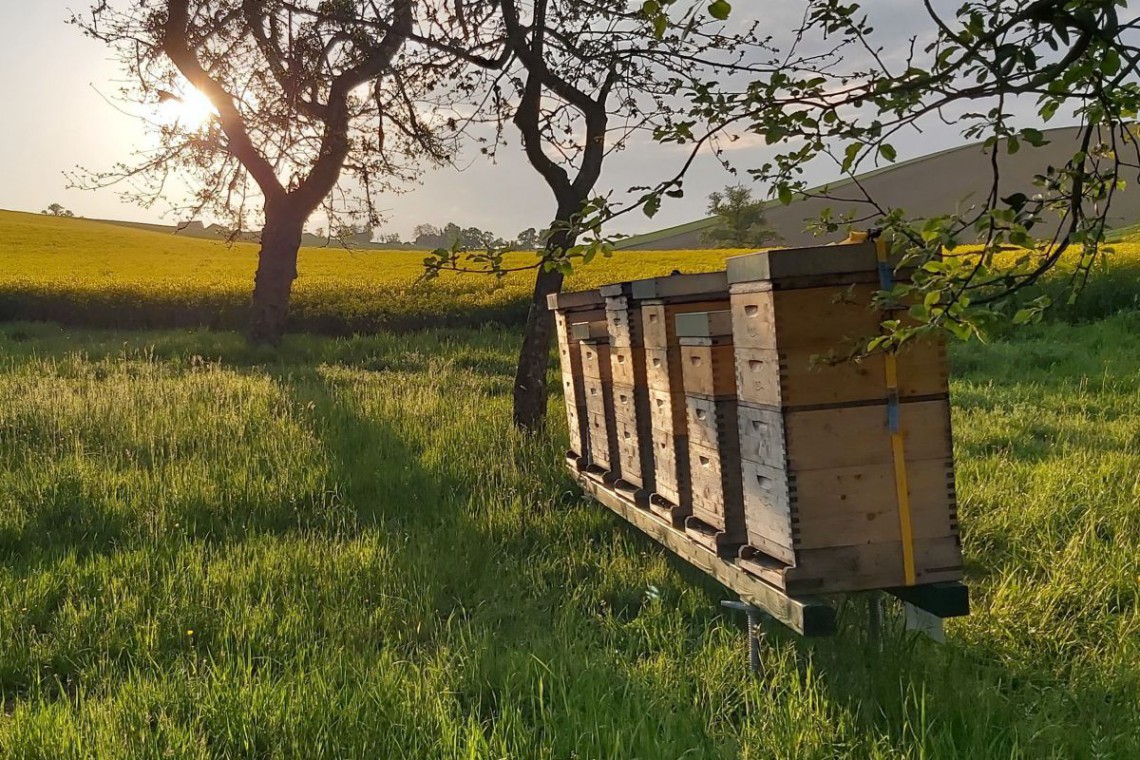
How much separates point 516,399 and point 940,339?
547cm

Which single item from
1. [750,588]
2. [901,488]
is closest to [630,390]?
[750,588]

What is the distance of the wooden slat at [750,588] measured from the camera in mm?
3135

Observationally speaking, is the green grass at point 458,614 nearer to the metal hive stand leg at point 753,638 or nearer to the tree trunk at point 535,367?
the metal hive stand leg at point 753,638

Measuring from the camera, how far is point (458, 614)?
434cm

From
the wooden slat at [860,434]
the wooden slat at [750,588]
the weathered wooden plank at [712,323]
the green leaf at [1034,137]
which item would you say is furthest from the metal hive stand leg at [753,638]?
the green leaf at [1034,137]

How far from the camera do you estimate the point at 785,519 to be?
3285 millimetres

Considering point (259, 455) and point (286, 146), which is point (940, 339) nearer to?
point (259, 455)

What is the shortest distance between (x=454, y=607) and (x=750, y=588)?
5.45 feet

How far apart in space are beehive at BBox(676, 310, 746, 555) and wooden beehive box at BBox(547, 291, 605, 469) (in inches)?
74.1

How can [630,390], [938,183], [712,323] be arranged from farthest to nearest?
[938,183] < [630,390] < [712,323]

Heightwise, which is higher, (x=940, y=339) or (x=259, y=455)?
(x=940, y=339)

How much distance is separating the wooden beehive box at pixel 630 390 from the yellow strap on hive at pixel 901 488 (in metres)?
1.73

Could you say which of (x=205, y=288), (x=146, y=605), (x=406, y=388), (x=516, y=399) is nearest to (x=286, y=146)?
(x=406, y=388)

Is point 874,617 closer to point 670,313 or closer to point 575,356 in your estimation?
point 670,313
